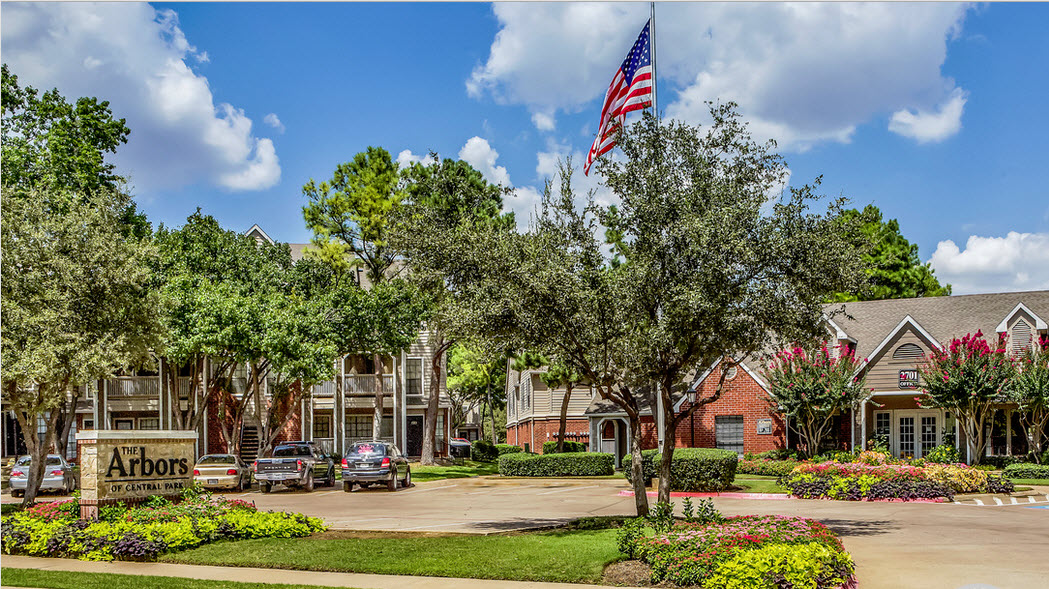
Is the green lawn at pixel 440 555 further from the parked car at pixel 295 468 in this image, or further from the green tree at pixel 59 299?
the parked car at pixel 295 468

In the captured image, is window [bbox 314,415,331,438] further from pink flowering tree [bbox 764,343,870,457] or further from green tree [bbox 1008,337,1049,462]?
green tree [bbox 1008,337,1049,462]

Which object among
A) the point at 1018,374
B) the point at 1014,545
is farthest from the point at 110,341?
the point at 1018,374

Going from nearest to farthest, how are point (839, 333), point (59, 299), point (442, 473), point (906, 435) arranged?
1. point (59, 299)
2. point (906, 435)
3. point (839, 333)
4. point (442, 473)

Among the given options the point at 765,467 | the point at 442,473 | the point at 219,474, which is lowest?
the point at 442,473

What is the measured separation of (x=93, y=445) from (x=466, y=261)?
23.4 ft

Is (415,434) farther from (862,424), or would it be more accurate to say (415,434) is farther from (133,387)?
(862,424)

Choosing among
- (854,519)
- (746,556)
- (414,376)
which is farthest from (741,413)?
(746,556)

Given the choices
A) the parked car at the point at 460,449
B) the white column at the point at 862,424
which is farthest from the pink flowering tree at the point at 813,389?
the parked car at the point at 460,449

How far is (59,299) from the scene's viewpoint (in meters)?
19.8

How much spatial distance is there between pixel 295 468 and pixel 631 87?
54.2 feet

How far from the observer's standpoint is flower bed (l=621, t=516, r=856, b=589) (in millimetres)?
10969

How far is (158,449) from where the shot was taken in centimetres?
1742

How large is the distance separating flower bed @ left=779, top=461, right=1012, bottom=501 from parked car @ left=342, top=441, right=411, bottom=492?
39.1 feet

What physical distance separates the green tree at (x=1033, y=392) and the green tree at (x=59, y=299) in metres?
26.6
